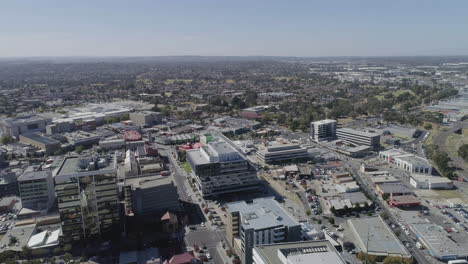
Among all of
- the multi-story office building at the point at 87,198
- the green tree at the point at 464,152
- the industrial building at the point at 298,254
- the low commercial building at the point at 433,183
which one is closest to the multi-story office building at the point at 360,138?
the green tree at the point at 464,152

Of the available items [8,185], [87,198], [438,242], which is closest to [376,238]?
[438,242]

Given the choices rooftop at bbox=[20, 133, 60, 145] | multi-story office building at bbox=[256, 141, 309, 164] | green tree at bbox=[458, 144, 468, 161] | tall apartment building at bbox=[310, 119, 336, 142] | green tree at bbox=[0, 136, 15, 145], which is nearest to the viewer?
multi-story office building at bbox=[256, 141, 309, 164]

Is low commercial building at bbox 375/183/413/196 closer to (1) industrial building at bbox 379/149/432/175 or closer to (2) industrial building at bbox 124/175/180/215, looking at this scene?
(1) industrial building at bbox 379/149/432/175

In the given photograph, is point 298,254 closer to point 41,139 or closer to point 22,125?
point 41,139

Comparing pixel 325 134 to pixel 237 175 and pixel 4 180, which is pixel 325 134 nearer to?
pixel 237 175

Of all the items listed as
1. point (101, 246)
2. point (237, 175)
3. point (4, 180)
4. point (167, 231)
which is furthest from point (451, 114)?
point (4, 180)

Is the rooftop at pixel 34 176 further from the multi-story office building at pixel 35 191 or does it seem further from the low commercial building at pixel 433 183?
the low commercial building at pixel 433 183

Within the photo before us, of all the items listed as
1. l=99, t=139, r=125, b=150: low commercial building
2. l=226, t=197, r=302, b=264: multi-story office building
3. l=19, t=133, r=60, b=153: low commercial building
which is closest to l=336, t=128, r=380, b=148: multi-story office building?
l=226, t=197, r=302, b=264: multi-story office building
